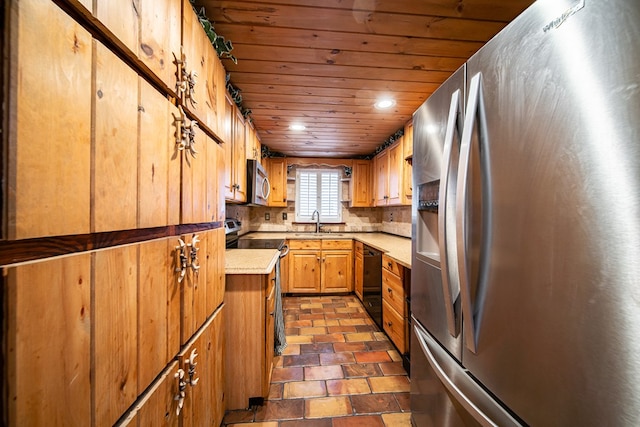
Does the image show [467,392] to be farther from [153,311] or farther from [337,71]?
[337,71]

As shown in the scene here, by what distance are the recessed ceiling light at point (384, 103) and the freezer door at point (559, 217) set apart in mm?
1419

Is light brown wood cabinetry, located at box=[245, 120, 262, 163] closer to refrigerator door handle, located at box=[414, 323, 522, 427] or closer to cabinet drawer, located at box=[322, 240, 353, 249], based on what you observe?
cabinet drawer, located at box=[322, 240, 353, 249]

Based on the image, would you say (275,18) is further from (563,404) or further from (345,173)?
(345,173)

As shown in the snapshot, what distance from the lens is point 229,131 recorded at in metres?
1.82

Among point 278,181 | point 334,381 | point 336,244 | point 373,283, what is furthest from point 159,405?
point 278,181

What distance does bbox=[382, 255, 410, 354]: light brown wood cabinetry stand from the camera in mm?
1966

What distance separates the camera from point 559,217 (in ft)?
1.86

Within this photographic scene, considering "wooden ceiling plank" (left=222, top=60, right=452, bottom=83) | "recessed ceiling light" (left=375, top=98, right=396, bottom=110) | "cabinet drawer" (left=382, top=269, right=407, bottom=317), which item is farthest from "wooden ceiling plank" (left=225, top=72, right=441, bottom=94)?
"cabinet drawer" (left=382, top=269, right=407, bottom=317)

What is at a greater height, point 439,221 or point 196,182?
point 196,182

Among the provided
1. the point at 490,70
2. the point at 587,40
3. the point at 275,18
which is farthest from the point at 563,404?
the point at 275,18

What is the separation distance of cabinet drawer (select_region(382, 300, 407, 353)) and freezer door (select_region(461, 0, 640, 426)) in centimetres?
128

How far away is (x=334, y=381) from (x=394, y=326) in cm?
71

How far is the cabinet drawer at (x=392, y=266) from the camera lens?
2.05 m

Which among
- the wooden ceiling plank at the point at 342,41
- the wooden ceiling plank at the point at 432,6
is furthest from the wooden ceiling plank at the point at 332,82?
the wooden ceiling plank at the point at 432,6
